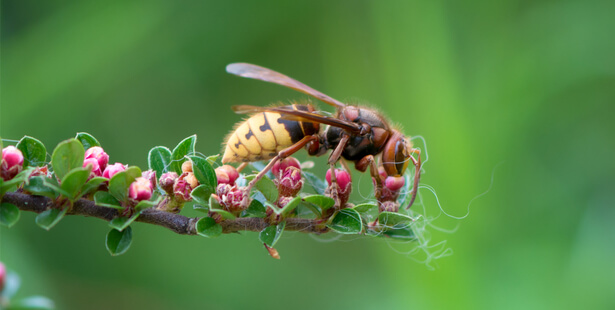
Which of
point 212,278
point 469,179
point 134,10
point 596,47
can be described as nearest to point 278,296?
point 212,278

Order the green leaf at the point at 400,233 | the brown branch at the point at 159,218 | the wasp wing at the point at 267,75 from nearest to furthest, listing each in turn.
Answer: the brown branch at the point at 159,218 < the green leaf at the point at 400,233 < the wasp wing at the point at 267,75

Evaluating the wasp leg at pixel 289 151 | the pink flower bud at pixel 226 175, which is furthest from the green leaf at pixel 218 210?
the wasp leg at pixel 289 151

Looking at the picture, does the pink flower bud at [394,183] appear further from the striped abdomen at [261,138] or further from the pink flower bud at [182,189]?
the pink flower bud at [182,189]

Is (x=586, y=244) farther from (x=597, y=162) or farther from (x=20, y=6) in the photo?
(x=20, y=6)

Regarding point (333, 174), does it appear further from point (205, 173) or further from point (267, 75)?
point (267, 75)

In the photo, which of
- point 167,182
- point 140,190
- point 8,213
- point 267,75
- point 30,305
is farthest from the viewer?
point 267,75

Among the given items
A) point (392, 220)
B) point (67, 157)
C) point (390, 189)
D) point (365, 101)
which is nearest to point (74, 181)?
point (67, 157)
